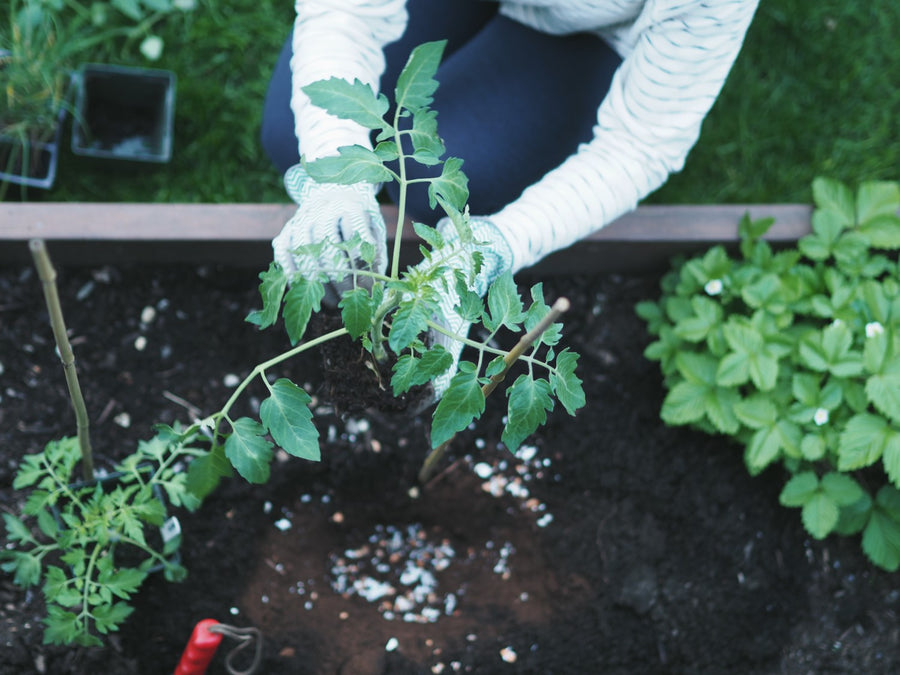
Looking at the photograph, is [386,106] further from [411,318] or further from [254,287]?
[254,287]

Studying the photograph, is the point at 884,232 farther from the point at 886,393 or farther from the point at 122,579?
the point at 122,579

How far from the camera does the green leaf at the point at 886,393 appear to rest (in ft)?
4.61

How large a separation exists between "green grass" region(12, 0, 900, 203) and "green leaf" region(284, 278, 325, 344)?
3.45 ft

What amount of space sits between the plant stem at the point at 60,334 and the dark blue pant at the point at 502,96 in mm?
666

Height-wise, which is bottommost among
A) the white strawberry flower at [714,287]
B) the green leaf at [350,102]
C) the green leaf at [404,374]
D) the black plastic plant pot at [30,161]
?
the white strawberry flower at [714,287]

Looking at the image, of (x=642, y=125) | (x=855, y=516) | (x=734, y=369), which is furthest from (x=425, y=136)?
(x=855, y=516)

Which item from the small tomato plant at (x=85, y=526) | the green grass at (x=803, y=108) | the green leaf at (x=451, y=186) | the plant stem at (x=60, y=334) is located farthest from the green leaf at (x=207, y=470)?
the green grass at (x=803, y=108)

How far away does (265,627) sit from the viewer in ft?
4.80

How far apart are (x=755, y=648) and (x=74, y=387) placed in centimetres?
125

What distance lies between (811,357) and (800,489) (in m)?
0.24

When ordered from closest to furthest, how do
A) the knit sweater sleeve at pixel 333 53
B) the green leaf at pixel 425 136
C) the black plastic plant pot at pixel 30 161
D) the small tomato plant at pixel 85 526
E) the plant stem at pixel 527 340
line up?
the plant stem at pixel 527 340, the green leaf at pixel 425 136, the small tomato plant at pixel 85 526, the knit sweater sleeve at pixel 333 53, the black plastic plant pot at pixel 30 161

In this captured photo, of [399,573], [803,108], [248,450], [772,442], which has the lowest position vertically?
[399,573]

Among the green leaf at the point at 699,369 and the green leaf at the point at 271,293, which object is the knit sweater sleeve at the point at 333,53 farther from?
the green leaf at the point at 699,369

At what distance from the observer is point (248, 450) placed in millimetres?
1002
